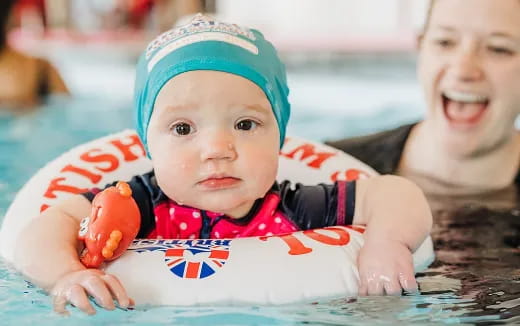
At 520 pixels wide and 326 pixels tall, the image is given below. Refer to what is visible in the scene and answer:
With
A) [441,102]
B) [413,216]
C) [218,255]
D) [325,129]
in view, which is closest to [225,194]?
[218,255]

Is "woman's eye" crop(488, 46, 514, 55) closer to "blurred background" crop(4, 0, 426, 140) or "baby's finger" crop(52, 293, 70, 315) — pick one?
"baby's finger" crop(52, 293, 70, 315)

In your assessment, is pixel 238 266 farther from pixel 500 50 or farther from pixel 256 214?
pixel 500 50

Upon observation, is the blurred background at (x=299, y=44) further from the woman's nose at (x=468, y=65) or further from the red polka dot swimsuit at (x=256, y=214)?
the red polka dot swimsuit at (x=256, y=214)

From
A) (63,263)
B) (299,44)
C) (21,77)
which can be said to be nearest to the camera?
(63,263)

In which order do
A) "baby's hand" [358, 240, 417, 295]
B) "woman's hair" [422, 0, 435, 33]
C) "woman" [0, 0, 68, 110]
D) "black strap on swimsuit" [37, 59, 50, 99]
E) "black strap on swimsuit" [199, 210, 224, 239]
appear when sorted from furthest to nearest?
"black strap on swimsuit" [37, 59, 50, 99]
"woman" [0, 0, 68, 110]
"woman's hair" [422, 0, 435, 33]
"black strap on swimsuit" [199, 210, 224, 239]
"baby's hand" [358, 240, 417, 295]

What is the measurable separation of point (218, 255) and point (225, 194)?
0.14 meters

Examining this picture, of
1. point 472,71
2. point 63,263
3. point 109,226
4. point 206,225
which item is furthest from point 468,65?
point 63,263

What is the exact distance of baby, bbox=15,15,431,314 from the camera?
2.03 meters

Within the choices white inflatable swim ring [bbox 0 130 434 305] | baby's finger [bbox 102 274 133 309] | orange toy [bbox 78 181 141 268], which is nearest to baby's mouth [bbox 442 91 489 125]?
white inflatable swim ring [bbox 0 130 434 305]

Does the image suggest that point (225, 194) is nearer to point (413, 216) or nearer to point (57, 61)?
point (413, 216)

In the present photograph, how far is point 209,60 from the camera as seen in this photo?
2.09m

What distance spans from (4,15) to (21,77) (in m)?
0.49

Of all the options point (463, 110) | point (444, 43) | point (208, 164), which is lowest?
point (208, 164)

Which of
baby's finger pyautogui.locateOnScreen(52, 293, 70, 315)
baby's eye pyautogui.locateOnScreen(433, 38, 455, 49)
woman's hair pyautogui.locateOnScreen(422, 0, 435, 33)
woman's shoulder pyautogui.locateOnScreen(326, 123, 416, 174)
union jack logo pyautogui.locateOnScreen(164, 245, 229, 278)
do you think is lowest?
baby's finger pyautogui.locateOnScreen(52, 293, 70, 315)
